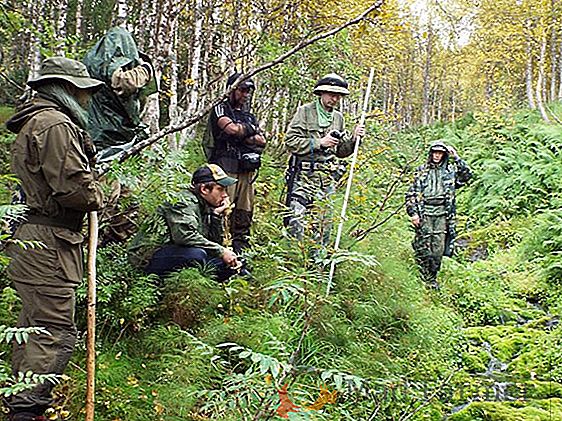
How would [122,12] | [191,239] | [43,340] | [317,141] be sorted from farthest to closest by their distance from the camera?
[122,12] → [317,141] → [191,239] → [43,340]

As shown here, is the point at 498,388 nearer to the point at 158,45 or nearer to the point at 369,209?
the point at 369,209

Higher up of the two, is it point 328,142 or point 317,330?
point 328,142

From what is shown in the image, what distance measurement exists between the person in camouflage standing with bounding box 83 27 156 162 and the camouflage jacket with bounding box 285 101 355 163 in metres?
2.15

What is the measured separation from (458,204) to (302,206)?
36.1ft

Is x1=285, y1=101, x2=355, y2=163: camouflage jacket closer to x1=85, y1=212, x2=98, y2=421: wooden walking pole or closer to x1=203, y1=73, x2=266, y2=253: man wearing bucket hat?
x1=203, y1=73, x2=266, y2=253: man wearing bucket hat

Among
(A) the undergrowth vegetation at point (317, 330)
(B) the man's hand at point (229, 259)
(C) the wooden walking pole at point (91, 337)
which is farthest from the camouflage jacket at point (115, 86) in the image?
(C) the wooden walking pole at point (91, 337)

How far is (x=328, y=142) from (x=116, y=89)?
2651 mm

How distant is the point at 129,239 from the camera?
18.2 ft

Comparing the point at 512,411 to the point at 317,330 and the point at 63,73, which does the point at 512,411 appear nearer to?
the point at 317,330

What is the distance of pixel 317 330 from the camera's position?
534cm

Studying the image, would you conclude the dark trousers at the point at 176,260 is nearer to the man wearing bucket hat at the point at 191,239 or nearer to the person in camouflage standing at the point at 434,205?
the man wearing bucket hat at the point at 191,239

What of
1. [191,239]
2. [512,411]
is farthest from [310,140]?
[512,411]

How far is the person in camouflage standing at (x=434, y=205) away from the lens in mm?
8391

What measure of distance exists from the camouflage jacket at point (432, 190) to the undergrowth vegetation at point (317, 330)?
0.51 metres
